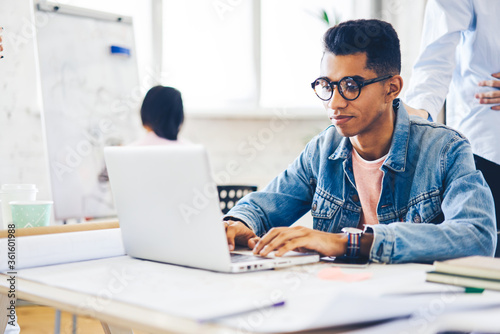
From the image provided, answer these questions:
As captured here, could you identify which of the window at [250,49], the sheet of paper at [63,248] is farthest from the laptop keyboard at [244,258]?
the window at [250,49]

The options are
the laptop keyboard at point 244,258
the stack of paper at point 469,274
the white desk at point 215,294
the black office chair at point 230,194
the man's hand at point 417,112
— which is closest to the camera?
the white desk at point 215,294

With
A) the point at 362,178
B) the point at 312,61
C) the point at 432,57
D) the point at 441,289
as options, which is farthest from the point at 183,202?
the point at 312,61

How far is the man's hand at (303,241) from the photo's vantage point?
1.03 m

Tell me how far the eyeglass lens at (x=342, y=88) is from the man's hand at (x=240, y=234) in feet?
1.12

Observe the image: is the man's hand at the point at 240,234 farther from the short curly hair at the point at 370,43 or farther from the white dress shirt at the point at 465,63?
the white dress shirt at the point at 465,63

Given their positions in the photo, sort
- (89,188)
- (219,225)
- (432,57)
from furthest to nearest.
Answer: (89,188)
(432,57)
(219,225)

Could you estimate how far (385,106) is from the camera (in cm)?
136

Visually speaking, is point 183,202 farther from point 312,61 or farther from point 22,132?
point 312,61

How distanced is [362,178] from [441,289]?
639 millimetres

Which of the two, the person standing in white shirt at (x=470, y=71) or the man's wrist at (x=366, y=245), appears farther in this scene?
the person standing in white shirt at (x=470, y=71)

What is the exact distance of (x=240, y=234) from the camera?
1.24 m

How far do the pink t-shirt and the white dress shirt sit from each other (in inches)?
18.8

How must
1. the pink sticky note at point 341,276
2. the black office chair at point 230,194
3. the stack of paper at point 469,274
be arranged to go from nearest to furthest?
the stack of paper at point 469,274, the pink sticky note at point 341,276, the black office chair at point 230,194

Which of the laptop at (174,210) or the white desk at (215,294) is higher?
the laptop at (174,210)
